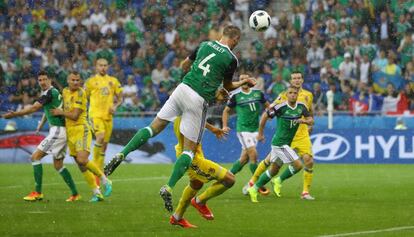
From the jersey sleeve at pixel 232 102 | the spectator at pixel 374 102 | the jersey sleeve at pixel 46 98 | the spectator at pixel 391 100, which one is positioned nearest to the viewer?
the jersey sleeve at pixel 46 98

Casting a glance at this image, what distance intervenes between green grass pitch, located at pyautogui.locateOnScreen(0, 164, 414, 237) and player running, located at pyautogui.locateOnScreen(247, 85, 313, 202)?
47 centimetres

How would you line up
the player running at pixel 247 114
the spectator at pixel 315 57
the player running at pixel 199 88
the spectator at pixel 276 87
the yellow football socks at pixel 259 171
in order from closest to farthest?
1. the player running at pixel 199 88
2. the yellow football socks at pixel 259 171
3. the player running at pixel 247 114
4. the spectator at pixel 276 87
5. the spectator at pixel 315 57

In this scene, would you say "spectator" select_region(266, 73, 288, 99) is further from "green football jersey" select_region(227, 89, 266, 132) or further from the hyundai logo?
"green football jersey" select_region(227, 89, 266, 132)

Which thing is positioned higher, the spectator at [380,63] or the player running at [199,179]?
the player running at [199,179]

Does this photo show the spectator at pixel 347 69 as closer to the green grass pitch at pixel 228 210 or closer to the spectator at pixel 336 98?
the spectator at pixel 336 98

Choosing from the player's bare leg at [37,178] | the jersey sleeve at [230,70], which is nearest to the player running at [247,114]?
the player's bare leg at [37,178]

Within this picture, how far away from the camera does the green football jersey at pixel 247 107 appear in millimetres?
18812

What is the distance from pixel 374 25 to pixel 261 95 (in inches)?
452

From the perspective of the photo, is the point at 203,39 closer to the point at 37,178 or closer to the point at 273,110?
the point at 273,110

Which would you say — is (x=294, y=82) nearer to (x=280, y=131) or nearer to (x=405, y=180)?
(x=280, y=131)

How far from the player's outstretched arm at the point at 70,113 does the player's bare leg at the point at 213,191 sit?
3.97 m

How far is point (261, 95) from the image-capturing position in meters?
18.8

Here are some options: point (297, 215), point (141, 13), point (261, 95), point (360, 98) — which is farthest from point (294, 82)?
point (141, 13)

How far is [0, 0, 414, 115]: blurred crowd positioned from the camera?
2773 centimetres
